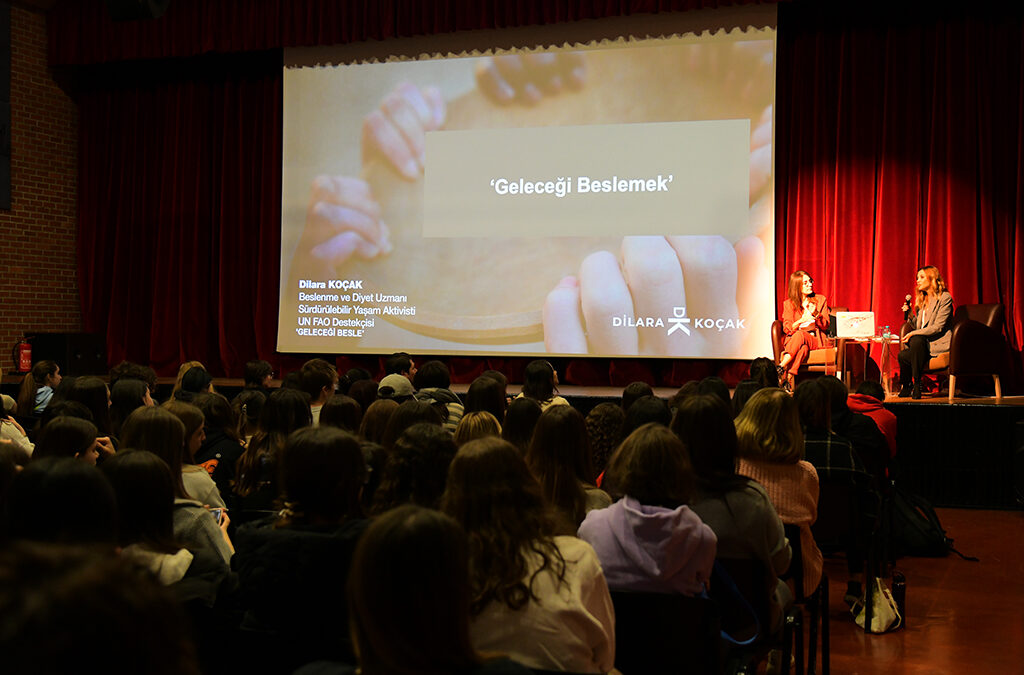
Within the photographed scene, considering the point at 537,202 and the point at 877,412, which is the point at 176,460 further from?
the point at 537,202

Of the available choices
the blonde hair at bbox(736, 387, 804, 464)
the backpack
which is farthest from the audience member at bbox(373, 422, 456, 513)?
the backpack

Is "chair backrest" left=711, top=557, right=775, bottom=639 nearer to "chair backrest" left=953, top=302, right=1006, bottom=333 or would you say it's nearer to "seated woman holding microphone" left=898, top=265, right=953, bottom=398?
"seated woman holding microphone" left=898, top=265, right=953, bottom=398

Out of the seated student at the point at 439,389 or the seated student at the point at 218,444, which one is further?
the seated student at the point at 439,389

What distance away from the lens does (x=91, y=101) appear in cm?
1073

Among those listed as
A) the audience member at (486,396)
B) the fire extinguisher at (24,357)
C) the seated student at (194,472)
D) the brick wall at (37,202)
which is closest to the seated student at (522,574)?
the seated student at (194,472)

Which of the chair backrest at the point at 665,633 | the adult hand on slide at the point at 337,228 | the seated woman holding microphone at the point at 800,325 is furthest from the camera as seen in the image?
the adult hand on slide at the point at 337,228

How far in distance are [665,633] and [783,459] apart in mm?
1156

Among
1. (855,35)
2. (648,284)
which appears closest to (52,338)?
(648,284)

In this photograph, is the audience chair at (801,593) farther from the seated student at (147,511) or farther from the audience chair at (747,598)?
the seated student at (147,511)

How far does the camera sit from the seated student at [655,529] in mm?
2035

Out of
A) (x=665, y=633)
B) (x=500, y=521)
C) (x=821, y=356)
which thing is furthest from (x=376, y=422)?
(x=821, y=356)

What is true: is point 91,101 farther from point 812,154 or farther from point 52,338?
point 812,154

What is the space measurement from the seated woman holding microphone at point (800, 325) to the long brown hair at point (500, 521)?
242 inches

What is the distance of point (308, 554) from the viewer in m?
1.79
